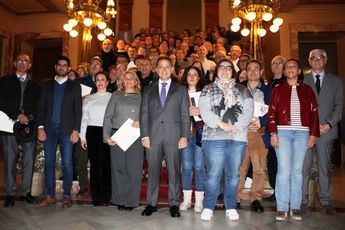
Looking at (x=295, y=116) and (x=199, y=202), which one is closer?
(x=295, y=116)

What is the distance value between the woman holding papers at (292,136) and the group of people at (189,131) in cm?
1

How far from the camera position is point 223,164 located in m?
3.47

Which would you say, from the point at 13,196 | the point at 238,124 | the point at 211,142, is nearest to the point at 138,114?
the point at 211,142

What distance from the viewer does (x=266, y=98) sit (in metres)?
4.03

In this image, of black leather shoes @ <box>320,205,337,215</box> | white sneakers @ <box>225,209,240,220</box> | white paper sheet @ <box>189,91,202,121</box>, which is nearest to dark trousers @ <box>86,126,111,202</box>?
white paper sheet @ <box>189,91,202,121</box>

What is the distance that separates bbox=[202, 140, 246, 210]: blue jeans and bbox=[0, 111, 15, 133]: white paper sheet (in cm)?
257

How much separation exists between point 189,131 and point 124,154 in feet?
2.93

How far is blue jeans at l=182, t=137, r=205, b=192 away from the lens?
3844mm

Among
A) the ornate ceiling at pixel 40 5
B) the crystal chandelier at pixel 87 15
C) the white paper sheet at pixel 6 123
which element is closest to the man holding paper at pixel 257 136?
the white paper sheet at pixel 6 123

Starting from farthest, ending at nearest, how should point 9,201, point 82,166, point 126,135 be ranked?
point 82,166 → point 9,201 → point 126,135

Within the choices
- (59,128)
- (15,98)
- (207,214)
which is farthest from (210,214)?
(15,98)

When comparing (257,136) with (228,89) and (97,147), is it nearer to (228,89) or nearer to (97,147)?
(228,89)

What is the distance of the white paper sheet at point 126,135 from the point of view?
3807 millimetres

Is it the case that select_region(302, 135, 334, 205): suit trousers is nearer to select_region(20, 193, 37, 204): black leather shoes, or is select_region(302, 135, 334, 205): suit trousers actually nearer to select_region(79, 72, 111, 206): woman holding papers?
select_region(79, 72, 111, 206): woman holding papers
